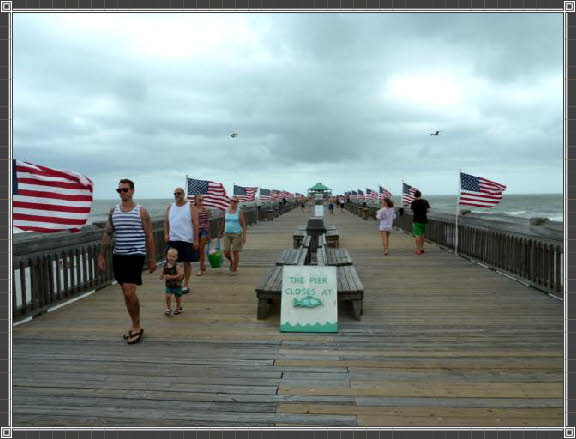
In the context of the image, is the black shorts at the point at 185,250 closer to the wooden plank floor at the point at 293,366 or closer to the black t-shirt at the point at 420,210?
the wooden plank floor at the point at 293,366

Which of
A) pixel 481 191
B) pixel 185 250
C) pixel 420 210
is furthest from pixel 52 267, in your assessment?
pixel 481 191

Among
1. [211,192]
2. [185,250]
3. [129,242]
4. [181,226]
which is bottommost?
[185,250]

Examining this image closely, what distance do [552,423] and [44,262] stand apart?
623cm

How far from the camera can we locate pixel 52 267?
21.4 ft

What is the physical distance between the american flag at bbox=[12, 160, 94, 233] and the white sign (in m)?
2.83

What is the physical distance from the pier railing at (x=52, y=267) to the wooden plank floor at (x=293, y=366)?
0.26 meters

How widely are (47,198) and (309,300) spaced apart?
11.4 ft

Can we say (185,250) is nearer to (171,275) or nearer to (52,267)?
(171,275)

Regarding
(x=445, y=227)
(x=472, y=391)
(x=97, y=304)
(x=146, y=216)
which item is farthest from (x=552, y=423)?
(x=445, y=227)

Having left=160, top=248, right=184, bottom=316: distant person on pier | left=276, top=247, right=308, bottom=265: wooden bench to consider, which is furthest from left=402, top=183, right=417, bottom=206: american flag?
left=160, top=248, right=184, bottom=316: distant person on pier

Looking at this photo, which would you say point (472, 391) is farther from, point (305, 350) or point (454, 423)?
point (305, 350)

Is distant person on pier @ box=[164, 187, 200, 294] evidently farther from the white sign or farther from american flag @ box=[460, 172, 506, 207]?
american flag @ box=[460, 172, 506, 207]

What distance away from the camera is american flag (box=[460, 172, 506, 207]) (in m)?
10.9

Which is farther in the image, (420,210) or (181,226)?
(420,210)
